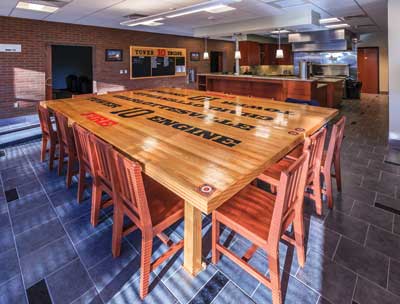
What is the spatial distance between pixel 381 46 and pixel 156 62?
10.3 metres

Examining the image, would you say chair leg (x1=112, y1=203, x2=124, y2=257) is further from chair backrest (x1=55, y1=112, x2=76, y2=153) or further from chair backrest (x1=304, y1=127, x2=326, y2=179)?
chair backrest (x1=304, y1=127, x2=326, y2=179)

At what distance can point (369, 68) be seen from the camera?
39.6ft

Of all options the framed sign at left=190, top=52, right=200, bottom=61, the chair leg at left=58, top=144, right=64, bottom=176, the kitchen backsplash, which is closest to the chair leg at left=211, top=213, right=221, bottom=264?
the chair leg at left=58, top=144, right=64, bottom=176

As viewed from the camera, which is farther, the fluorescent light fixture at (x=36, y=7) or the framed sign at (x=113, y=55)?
the framed sign at (x=113, y=55)

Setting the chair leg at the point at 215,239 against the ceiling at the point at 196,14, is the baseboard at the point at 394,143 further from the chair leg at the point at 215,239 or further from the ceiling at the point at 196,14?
the chair leg at the point at 215,239

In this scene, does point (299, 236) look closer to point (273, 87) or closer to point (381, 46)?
point (273, 87)

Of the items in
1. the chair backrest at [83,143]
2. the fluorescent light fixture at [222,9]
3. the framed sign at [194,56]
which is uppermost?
the framed sign at [194,56]

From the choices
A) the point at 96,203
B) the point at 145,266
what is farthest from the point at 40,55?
the point at 145,266

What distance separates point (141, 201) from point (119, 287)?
0.66 meters

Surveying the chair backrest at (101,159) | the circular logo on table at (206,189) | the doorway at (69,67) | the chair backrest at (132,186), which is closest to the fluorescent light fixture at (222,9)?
the chair backrest at (101,159)

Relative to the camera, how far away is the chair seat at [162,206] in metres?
1.68

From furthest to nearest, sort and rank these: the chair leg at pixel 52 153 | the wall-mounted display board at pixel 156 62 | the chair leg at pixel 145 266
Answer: the wall-mounted display board at pixel 156 62, the chair leg at pixel 52 153, the chair leg at pixel 145 266

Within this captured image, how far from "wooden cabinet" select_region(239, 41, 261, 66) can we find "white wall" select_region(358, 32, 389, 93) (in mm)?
5426

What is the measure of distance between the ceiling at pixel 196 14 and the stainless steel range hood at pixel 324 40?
1344mm
